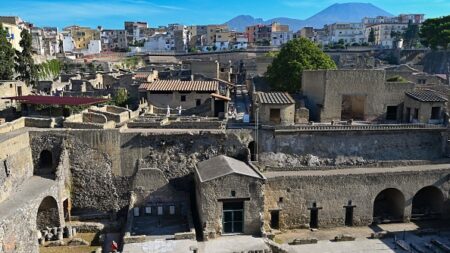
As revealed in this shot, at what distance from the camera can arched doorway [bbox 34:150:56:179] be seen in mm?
29972

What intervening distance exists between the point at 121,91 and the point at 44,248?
23314 mm

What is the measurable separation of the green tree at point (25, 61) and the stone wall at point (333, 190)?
3608 cm

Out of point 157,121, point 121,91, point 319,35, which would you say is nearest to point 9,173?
point 157,121

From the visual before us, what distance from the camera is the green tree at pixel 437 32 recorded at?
75.4 metres

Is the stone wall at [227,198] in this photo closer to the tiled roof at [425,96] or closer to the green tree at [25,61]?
the tiled roof at [425,96]

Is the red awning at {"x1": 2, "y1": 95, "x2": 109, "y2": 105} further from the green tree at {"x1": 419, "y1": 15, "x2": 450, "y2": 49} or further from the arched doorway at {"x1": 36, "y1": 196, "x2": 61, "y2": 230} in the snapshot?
the green tree at {"x1": 419, "y1": 15, "x2": 450, "y2": 49}

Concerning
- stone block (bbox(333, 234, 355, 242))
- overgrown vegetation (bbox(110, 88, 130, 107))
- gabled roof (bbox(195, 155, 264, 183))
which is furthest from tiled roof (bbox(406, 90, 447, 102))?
overgrown vegetation (bbox(110, 88, 130, 107))

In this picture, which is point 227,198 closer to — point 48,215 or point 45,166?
point 48,215

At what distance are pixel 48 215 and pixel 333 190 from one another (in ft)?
61.8

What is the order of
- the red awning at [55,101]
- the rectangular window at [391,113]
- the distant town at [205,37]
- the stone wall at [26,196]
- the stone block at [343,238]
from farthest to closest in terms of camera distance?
the distant town at [205,37]
the rectangular window at [391,113]
the red awning at [55,101]
the stone block at [343,238]
the stone wall at [26,196]

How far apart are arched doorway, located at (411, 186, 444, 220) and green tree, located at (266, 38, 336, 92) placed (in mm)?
17184

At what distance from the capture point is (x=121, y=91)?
152ft

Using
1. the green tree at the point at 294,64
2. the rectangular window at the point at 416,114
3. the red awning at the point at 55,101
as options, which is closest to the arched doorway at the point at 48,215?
the red awning at the point at 55,101

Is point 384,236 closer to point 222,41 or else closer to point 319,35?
point 222,41
